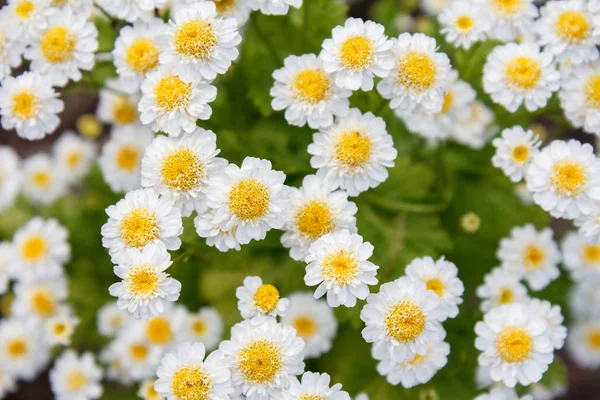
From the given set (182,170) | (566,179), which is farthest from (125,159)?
(566,179)

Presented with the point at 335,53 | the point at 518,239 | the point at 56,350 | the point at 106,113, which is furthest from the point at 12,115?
the point at 518,239

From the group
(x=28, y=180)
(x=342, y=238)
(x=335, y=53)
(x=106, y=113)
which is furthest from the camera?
(x=28, y=180)

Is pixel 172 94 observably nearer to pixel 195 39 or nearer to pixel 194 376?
pixel 195 39

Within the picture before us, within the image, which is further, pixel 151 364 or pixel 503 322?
pixel 151 364

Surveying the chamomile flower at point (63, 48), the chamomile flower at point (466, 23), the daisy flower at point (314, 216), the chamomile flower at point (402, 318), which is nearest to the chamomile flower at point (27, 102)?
the chamomile flower at point (63, 48)

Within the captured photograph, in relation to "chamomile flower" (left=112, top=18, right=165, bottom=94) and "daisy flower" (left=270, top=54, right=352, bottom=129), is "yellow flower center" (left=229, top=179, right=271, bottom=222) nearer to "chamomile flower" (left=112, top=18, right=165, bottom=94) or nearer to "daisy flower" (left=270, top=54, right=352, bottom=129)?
"daisy flower" (left=270, top=54, right=352, bottom=129)

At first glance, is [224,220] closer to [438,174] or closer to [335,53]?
[335,53]
